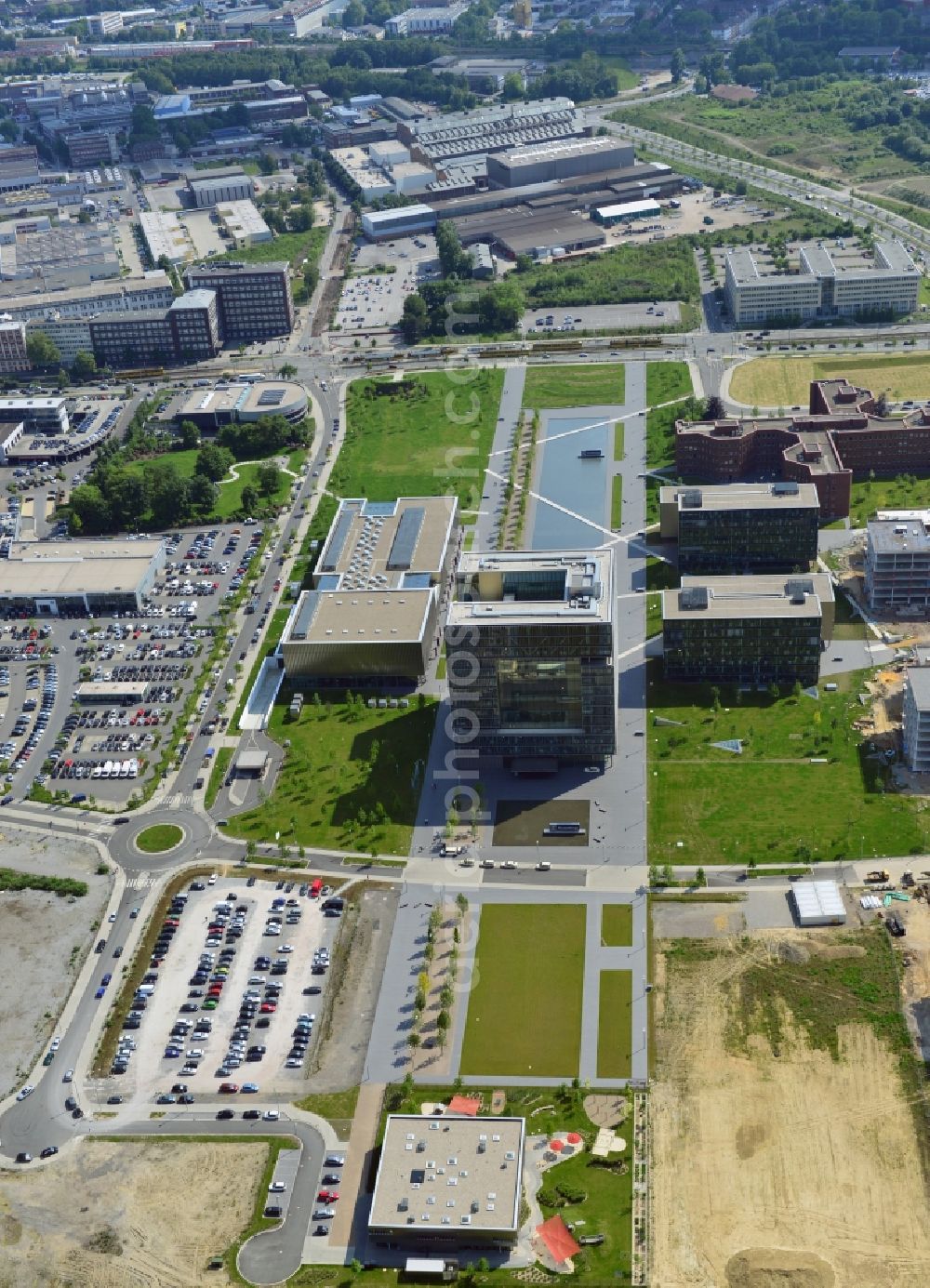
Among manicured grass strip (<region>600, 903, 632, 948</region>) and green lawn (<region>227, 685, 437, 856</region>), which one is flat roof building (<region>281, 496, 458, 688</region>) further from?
manicured grass strip (<region>600, 903, 632, 948</region>)

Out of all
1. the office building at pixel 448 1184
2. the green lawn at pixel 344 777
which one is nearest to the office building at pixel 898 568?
the green lawn at pixel 344 777

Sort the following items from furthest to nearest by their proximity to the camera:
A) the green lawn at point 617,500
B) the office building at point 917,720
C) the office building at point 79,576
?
the green lawn at point 617,500, the office building at point 79,576, the office building at point 917,720

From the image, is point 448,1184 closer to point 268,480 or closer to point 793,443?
point 793,443

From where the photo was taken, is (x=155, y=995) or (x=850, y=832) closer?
(x=155, y=995)

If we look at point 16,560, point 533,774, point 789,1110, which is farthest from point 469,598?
point 16,560

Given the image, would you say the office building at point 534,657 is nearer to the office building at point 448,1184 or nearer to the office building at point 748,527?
the office building at point 748,527

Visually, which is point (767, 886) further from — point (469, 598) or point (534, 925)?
point (469, 598)

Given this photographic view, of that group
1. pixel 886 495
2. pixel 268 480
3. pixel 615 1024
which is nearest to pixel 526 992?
pixel 615 1024
